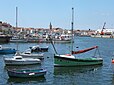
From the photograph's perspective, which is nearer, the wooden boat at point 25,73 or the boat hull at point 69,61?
the wooden boat at point 25,73

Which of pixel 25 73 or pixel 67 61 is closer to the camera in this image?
pixel 25 73

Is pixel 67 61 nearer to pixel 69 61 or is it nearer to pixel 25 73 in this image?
pixel 69 61

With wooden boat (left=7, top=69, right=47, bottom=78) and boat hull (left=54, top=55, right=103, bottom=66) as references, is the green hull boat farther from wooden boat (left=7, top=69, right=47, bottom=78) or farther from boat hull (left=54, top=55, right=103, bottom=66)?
wooden boat (left=7, top=69, right=47, bottom=78)

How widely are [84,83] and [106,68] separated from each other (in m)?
14.2

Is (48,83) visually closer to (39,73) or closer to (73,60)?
(39,73)

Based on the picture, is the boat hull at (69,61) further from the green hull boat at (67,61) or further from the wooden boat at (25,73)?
the wooden boat at (25,73)

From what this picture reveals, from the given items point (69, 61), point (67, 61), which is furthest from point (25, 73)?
point (69, 61)

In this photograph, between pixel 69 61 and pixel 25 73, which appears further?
pixel 69 61

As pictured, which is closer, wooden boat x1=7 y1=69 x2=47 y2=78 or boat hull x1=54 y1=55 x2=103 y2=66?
wooden boat x1=7 y1=69 x2=47 y2=78

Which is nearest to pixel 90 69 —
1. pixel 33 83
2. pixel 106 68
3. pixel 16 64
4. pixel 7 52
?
pixel 106 68

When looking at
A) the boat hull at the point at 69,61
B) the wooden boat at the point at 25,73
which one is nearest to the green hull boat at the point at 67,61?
the boat hull at the point at 69,61

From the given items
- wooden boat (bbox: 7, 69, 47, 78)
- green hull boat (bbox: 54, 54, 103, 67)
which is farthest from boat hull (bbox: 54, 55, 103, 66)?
wooden boat (bbox: 7, 69, 47, 78)

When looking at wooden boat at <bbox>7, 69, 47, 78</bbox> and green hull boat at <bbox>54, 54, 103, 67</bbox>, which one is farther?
green hull boat at <bbox>54, 54, 103, 67</bbox>

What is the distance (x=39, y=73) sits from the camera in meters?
38.5
